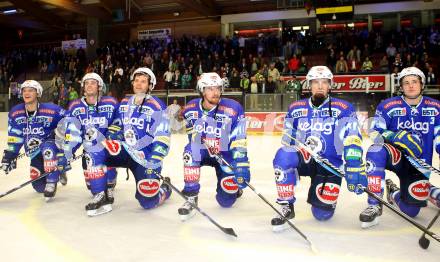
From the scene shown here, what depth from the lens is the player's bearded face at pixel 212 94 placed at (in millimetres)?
4195

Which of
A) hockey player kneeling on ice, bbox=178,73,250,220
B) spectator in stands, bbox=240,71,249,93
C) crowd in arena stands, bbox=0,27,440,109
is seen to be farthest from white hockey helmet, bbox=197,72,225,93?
spectator in stands, bbox=240,71,249,93

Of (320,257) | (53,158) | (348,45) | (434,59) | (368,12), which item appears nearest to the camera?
(320,257)

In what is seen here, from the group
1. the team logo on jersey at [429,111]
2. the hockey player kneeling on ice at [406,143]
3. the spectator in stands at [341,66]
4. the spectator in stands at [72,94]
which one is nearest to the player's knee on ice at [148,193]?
the hockey player kneeling on ice at [406,143]

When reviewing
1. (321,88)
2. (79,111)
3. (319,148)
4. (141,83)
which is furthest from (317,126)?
(79,111)

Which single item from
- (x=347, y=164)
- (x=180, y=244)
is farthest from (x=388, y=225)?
(x=180, y=244)

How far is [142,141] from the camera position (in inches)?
169

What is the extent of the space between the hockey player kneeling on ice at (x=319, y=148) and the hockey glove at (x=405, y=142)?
0.39 m

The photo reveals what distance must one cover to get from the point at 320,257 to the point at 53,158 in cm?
325

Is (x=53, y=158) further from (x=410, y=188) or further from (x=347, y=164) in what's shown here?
(x=410, y=188)

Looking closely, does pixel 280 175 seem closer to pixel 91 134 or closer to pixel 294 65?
pixel 91 134

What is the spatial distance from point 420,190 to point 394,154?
0.42 metres

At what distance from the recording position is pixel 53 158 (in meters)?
4.71

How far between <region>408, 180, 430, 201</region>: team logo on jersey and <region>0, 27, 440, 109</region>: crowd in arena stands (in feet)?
28.9

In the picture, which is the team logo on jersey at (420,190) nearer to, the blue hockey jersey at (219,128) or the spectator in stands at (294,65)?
the blue hockey jersey at (219,128)
